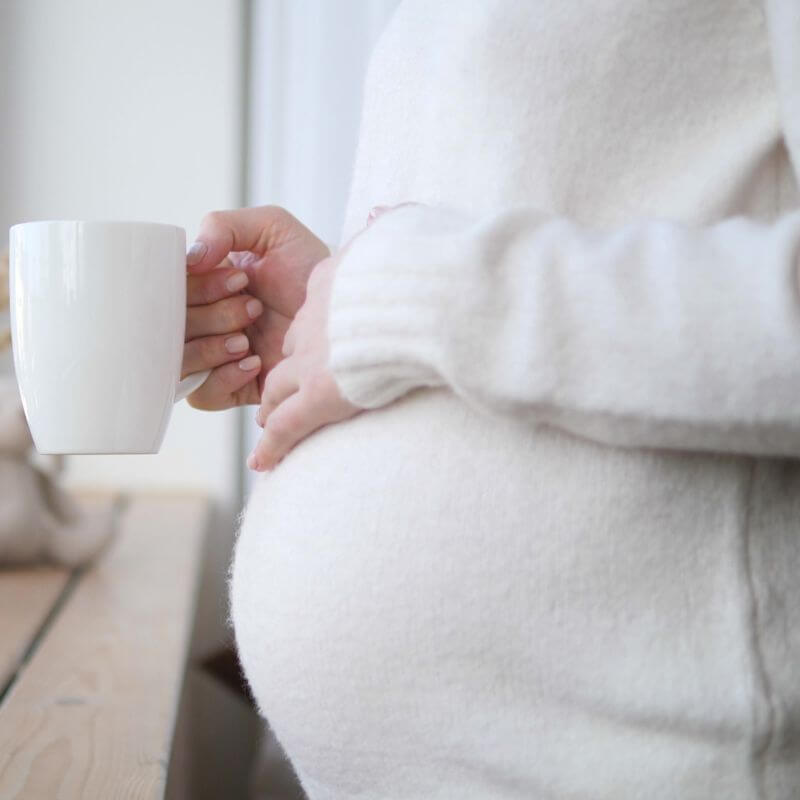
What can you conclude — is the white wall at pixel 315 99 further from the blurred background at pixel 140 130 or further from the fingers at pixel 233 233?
the fingers at pixel 233 233

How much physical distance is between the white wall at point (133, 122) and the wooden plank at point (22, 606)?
2.36 feet

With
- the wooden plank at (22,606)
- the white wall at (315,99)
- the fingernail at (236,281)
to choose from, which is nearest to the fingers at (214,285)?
the fingernail at (236,281)

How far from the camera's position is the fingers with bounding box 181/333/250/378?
73 cm

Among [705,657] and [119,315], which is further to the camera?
[119,315]

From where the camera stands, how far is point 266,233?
29.3 inches

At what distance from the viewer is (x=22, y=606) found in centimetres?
131

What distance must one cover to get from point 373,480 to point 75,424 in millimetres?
185

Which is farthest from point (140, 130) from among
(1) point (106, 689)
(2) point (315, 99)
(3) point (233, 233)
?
(3) point (233, 233)

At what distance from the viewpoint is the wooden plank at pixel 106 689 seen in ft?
2.47

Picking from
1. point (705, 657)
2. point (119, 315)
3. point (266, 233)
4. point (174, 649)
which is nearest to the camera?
point (705, 657)

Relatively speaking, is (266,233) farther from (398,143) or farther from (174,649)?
(174,649)

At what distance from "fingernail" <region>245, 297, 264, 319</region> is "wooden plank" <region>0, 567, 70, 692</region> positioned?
0.47 meters

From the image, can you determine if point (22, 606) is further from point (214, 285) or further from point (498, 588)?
point (498, 588)

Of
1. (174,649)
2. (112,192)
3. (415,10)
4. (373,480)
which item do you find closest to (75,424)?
(373,480)
